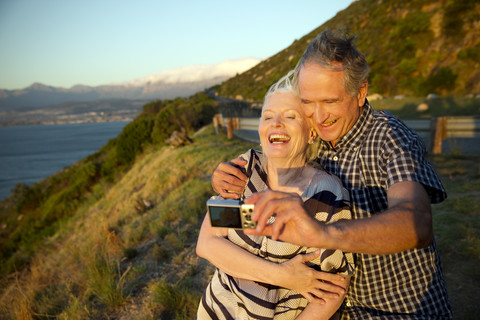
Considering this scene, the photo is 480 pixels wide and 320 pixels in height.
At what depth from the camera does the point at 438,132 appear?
7801 mm

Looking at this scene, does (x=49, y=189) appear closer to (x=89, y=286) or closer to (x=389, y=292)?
(x=89, y=286)

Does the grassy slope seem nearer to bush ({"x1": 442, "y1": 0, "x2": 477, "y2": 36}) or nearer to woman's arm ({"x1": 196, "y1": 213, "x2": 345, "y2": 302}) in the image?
woman's arm ({"x1": 196, "y1": 213, "x2": 345, "y2": 302})

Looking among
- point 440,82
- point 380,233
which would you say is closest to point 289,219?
point 380,233

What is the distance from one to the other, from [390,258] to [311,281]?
1.71 feet

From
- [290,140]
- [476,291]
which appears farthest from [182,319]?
[476,291]

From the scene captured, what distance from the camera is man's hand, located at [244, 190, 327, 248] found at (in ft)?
3.98

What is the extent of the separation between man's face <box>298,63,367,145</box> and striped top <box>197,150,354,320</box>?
367 mm

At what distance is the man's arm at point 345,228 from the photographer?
1.22 m

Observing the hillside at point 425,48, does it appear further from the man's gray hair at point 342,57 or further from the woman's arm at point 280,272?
the woman's arm at point 280,272

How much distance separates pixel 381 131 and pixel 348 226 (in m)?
0.91

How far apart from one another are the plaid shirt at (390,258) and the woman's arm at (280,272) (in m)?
0.29

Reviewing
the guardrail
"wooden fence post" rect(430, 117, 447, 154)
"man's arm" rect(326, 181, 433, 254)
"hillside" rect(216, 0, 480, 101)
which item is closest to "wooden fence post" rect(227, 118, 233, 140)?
the guardrail

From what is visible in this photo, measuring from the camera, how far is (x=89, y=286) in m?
4.43

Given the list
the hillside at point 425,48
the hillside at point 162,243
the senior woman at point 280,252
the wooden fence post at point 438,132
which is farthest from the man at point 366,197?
the hillside at point 425,48
